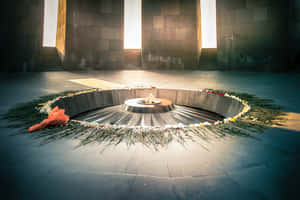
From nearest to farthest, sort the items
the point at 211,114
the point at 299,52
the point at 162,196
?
the point at 162,196 → the point at 211,114 → the point at 299,52

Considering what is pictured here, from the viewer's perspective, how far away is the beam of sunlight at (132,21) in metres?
9.00

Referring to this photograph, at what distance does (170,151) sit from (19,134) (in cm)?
135

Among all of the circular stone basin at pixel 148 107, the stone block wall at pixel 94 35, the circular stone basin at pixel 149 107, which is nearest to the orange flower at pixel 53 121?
the circular stone basin at pixel 149 107

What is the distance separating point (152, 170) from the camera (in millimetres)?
1159

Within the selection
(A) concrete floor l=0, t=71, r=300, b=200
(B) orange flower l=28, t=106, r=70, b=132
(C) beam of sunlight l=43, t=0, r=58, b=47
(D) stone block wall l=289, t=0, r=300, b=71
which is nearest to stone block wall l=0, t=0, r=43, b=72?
(C) beam of sunlight l=43, t=0, r=58, b=47

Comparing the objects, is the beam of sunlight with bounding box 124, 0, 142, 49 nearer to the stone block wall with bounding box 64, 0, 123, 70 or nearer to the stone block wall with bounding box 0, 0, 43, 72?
the stone block wall with bounding box 64, 0, 123, 70

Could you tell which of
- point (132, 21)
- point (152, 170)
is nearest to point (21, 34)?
point (132, 21)

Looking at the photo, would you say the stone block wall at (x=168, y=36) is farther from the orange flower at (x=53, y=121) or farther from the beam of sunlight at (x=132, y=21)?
the orange flower at (x=53, y=121)

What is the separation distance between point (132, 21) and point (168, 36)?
1.94 metres

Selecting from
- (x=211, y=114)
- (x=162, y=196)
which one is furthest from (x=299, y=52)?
(x=162, y=196)

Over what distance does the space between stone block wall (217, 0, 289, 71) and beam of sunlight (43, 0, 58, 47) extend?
278 inches

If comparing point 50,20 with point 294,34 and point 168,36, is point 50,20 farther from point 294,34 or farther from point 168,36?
point 294,34

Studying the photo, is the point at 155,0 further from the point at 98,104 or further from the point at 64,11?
the point at 98,104

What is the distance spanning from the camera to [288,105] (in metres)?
2.55
